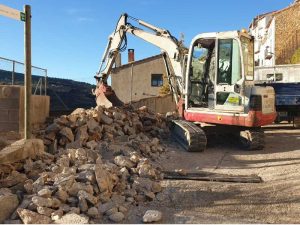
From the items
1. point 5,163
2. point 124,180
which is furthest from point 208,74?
point 5,163

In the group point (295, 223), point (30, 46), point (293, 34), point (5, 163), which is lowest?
point (295, 223)

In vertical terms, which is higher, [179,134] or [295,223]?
[179,134]

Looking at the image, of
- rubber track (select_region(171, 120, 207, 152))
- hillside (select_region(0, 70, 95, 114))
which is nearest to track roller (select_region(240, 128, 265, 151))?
rubber track (select_region(171, 120, 207, 152))

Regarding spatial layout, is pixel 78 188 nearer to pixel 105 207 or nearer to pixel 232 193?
pixel 105 207

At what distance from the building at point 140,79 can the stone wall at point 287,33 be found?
13847 mm

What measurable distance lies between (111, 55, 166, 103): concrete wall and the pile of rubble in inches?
788

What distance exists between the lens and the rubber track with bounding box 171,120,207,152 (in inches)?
423

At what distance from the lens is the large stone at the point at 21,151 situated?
266 inches

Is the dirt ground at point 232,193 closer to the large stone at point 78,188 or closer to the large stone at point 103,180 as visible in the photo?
the large stone at point 103,180

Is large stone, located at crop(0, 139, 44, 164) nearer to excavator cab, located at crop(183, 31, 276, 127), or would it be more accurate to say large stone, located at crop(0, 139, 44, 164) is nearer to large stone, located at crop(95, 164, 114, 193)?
large stone, located at crop(95, 164, 114, 193)

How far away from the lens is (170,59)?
1378cm

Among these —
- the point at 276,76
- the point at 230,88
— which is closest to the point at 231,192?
the point at 230,88

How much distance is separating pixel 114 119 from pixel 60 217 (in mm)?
6586

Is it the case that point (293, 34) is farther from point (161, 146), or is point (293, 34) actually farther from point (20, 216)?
point (20, 216)
